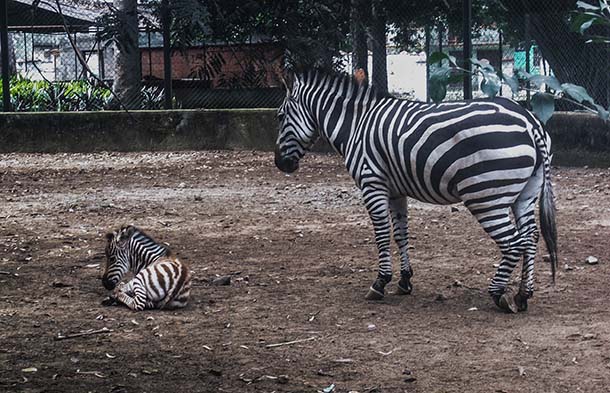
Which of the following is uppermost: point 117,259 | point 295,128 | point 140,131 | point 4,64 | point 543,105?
point 4,64

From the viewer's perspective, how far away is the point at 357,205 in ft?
31.2

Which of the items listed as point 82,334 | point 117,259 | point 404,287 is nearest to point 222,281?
point 117,259

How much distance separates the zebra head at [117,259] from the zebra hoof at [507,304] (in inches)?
91.7

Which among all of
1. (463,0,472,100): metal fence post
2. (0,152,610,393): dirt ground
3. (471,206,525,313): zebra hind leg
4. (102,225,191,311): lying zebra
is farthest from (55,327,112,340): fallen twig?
(463,0,472,100): metal fence post

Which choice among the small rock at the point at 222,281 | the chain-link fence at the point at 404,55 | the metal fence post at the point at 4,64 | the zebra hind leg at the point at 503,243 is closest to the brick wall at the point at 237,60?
the zebra hind leg at the point at 503,243

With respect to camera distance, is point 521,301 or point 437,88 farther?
point 521,301

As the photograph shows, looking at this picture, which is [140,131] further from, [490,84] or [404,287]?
[490,84]

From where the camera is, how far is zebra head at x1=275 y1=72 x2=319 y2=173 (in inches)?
257

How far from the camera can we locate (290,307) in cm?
579

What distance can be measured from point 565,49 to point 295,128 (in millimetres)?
6939

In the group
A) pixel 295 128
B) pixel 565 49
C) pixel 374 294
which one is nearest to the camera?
pixel 374 294

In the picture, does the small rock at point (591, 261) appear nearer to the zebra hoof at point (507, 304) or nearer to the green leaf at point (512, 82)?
the zebra hoof at point (507, 304)

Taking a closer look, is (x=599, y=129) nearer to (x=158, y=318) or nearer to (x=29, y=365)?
(x=158, y=318)

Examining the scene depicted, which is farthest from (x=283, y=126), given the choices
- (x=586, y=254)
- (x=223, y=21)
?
(x=223, y=21)
